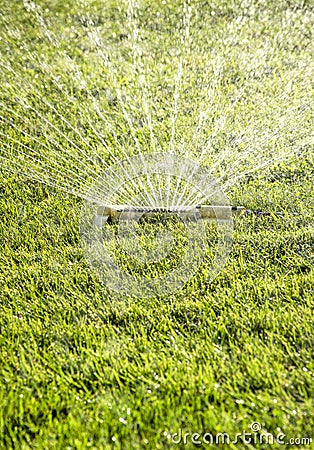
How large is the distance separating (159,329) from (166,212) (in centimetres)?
112

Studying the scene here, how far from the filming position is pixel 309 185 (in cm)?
390

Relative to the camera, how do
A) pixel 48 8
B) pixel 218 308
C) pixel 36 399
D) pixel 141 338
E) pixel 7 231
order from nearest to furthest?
1. pixel 36 399
2. pixel 141 338
3. pixel 218 308
4. pixel 7 231
5. pixel 48 8

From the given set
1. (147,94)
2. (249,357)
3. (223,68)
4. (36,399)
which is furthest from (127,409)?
(223,68)

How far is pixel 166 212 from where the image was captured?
3.60 meters

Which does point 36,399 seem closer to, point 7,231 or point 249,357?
point 249,357

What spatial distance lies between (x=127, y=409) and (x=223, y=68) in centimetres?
449

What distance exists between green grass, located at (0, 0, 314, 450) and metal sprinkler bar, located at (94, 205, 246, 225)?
122mm

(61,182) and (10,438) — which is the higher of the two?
(61,182)

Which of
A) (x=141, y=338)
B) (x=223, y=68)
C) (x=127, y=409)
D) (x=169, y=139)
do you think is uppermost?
(x=223, y=68)

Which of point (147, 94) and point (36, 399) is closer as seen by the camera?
point (36, 399)

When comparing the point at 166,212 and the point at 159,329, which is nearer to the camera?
the point at 159,329

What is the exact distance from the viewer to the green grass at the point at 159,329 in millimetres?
2086

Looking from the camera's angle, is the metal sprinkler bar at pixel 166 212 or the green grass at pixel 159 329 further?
the metal sprinkler bar at pixel 166 212

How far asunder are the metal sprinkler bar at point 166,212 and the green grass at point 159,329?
12cm
